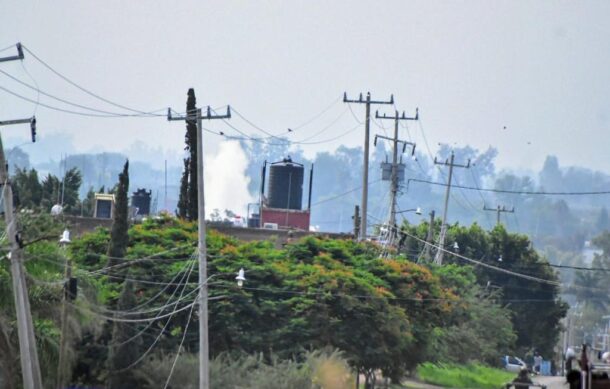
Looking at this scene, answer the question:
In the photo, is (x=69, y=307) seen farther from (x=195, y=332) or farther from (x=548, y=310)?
(x=548, y=310)

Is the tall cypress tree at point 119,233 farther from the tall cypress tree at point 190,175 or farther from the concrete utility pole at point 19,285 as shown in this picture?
the concrete utility pole at point 19,285

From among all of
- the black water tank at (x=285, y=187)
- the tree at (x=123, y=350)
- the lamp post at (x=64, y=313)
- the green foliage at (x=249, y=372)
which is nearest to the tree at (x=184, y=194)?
the green foliage at (x=249, y=372)

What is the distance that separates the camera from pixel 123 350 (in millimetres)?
58438

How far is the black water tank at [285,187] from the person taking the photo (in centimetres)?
11588

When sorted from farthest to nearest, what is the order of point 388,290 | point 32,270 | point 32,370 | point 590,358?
point 388,290 < point 32,270 < point 32,370 < point 590,358

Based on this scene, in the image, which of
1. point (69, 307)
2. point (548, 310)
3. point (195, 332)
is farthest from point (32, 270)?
point (548, 310)

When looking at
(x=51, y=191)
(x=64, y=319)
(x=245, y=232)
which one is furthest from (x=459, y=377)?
(x=64, y=319)

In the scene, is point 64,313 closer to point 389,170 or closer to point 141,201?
point 389,170

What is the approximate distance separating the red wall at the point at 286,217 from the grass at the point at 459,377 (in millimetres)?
16448

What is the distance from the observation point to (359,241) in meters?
78.8

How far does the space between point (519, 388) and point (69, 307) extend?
15322 mm

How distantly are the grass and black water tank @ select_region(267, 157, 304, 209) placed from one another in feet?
72.9

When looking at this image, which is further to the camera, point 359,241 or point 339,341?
point 359,241

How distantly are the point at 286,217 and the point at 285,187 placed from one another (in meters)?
7.30
